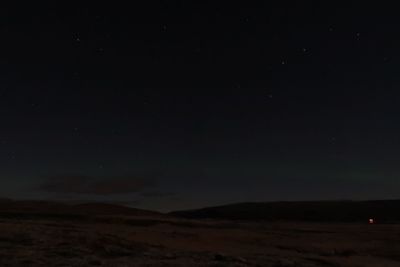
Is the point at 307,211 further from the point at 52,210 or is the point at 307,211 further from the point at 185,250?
the point at 185,250

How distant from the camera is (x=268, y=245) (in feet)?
97.6

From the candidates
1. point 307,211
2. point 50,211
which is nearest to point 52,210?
point 50,211

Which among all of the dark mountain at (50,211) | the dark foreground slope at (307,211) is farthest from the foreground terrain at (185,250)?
the dark foreground slope at (307,211)

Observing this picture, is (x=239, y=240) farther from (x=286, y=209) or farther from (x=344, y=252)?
(x=286, y=209)

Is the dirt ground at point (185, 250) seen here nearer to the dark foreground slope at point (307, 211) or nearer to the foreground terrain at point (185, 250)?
the foreground terrain at point (185, 250)

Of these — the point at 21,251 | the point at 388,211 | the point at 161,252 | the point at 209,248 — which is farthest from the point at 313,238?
the point at 388,211

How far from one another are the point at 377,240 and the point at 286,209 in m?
63.2

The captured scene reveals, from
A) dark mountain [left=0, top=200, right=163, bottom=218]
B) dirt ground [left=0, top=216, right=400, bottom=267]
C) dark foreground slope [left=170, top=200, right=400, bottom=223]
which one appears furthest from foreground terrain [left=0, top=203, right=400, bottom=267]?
dark foreground slope [left=170, top=200, right=400, bottom=223]

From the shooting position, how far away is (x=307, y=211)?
92.9 metres

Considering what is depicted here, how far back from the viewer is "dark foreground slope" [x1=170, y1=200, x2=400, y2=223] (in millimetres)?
83812

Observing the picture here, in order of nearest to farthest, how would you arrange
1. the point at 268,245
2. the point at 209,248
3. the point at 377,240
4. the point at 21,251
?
the point at 21,251 → the point at 209,248 → the point at 268,245 → the point at 377,240

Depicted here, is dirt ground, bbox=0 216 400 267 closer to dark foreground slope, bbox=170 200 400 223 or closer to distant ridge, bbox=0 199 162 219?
distant ridge, bbox=0 199 162 219

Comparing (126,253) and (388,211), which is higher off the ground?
(388,211)

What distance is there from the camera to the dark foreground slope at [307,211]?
83.8 metres
